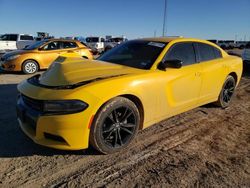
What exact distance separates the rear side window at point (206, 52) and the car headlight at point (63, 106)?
2.78 m

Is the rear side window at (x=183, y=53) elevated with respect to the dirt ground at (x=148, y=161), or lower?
elevated

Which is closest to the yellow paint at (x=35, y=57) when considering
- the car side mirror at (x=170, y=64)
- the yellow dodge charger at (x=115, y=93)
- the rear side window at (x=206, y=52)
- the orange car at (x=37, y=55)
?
the orange car at (x=37, y=55)

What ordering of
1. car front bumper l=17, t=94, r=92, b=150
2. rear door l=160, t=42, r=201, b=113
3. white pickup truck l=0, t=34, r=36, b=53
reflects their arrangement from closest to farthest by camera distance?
car front bumper l=17, t=94, r=92, b=150 → rear door l=160, t=42, r=201, b=113 → white pickup truck l=0, t=34, r=36, b=53

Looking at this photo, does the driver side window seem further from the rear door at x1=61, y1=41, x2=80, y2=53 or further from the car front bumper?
the car front bumper

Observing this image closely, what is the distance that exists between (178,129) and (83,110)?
81.0 inches

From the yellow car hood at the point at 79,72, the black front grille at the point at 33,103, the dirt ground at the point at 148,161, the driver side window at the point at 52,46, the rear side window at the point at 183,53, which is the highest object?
the rear side window at the point at 183,53

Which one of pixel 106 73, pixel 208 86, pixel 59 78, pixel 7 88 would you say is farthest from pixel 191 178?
pixel 7 88

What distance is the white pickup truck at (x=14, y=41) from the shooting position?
811 inches

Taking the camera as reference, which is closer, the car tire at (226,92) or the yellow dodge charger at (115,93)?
the yellow dodge charger at (115,93)

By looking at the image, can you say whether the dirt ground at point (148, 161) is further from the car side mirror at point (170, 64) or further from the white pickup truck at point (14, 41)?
the white pickup truck at point (14, 41)

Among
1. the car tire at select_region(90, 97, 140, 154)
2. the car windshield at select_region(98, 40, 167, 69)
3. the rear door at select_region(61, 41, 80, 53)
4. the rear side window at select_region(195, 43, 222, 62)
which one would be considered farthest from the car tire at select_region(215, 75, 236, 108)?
the rear door at select_region(61, 41, 80, 53)

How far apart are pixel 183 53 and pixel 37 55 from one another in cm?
762

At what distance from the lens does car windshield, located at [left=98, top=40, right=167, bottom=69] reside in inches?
171

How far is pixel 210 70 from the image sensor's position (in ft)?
16.7
